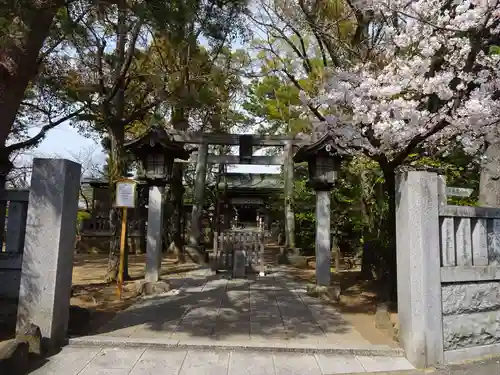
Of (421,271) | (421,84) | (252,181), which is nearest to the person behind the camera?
(421,271)

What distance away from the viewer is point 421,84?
20.7ft

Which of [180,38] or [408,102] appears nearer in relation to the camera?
[180,38]

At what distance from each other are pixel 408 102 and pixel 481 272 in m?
3.12

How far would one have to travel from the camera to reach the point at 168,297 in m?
7.63

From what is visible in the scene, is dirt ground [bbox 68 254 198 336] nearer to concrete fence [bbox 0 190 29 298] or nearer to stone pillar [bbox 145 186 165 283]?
stone pillar [bbox 145 186 165 283]

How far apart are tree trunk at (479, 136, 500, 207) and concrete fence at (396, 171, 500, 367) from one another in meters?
1.64

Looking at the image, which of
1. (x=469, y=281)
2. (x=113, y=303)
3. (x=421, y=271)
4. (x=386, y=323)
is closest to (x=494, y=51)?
(x=469, y=281)

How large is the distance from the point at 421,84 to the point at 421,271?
3.45m

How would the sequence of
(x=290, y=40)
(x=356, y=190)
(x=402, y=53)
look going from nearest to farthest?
1. (x=402, y=53)
2. (x=290, y=40)
3. (x=356, y=190)

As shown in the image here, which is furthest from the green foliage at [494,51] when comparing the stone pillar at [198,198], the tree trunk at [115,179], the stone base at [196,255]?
the stone base at [196,255]

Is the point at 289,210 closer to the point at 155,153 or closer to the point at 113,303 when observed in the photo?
the point at 155,153

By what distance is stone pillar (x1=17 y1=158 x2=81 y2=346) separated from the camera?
4445 millimetres

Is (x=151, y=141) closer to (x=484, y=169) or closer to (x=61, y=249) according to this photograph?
(x=61, y=249)

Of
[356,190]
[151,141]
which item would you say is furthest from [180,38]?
[356,190]
